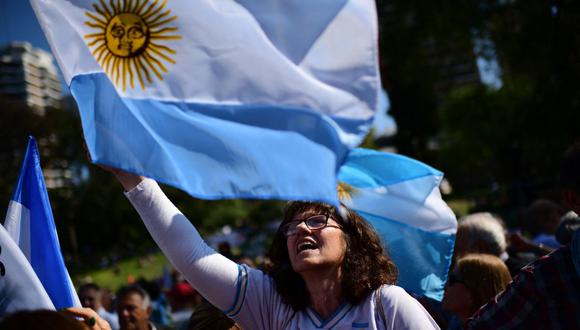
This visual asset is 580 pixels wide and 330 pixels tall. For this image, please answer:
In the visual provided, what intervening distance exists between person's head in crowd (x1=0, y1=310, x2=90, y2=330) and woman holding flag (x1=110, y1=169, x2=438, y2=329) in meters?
0.62

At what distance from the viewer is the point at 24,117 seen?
105ft

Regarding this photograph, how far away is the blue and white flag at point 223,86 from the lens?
2281 millimetres

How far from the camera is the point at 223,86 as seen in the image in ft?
8.23

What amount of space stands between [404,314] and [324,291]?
35 cm

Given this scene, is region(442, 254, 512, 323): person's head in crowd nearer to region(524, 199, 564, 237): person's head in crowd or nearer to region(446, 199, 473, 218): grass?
region(524, 199, 564, 237): person's head in crowd

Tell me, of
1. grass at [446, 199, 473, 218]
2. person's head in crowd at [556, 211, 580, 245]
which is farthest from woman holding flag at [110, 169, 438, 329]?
grass at [446, 199, 473, 218]

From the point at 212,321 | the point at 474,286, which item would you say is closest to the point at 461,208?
the point at 474,286

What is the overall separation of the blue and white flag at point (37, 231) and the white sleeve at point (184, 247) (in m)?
0.60

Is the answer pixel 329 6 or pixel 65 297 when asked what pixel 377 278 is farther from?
pixel 65 297

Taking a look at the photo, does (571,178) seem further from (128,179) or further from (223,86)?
(128,179)

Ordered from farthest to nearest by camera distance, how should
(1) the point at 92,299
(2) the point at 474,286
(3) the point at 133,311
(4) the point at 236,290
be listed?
1. (1) the point at 92,299
2. (3) the point at 133,311
3. (2) the point at 474,286
4. (4) the point at 236,290

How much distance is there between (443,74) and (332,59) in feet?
75.1

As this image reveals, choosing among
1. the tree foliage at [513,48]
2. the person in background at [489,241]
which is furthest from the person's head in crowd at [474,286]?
the tree foliage at [513,48]

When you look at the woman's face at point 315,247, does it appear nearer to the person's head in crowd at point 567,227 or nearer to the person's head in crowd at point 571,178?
the person's head in crowd at point 571,178
